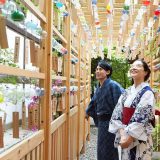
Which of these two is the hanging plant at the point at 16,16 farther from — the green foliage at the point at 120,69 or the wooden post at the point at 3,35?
the green foliage at the point at 120,69

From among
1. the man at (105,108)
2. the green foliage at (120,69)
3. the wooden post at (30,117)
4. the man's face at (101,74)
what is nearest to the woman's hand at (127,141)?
the wooden post at (30,117)

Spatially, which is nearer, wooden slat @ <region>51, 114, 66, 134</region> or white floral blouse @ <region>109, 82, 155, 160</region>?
white floral blouse @ <region>109, 82, 155, 160</region>

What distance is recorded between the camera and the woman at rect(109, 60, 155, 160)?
3.22m

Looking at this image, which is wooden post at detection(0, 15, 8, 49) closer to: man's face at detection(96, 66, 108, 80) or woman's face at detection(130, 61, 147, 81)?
woman's face at detection(130, 61, 147, 81)

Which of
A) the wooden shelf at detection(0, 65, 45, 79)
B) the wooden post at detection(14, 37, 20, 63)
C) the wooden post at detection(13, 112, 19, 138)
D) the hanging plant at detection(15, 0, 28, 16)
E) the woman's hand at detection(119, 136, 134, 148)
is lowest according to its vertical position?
the woman's hand at detection(119, 136, 134, 148)

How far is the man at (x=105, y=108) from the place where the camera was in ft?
14.6

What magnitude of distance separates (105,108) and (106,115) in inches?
3.9

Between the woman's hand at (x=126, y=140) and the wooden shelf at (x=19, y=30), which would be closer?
the wooden shelf at (x=19, y=30)

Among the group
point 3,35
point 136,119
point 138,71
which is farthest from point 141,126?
point 3,35

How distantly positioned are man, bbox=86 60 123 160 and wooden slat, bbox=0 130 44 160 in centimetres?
172

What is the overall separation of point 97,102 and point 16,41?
8.96ft

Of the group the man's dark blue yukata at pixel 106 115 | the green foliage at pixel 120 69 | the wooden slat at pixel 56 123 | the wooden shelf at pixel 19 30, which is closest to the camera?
the wooden shelf at pixel 19 30

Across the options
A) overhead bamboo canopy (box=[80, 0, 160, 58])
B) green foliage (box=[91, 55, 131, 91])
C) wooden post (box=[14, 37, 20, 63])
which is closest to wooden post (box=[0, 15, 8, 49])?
wooden post (box=[14, 37, 20, 63])

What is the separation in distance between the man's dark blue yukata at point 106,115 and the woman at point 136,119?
31.8 inches
